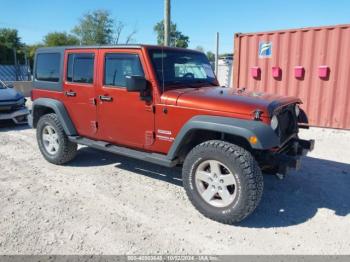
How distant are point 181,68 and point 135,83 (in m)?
0.95

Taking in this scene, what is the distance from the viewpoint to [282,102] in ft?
12.5

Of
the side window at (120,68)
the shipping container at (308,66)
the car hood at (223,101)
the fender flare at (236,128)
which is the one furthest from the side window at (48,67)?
the shipping container at (308,66)

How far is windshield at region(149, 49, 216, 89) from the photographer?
4.21 metres

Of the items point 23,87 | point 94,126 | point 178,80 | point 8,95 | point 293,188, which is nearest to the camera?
point 178,80

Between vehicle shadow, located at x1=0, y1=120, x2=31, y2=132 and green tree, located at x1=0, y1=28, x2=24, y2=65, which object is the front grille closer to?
vehicle shadow, located at x1=0, y1=120, x2=31, y2=132

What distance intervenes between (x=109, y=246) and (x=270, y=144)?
6.05ft

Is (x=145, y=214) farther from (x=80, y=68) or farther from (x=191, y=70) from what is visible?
(x=80, y=68)

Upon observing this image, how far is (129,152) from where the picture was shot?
444cm

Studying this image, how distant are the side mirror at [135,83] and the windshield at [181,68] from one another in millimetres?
270

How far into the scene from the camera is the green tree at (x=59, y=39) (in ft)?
139

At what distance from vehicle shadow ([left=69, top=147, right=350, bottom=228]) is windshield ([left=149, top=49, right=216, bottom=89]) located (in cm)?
146

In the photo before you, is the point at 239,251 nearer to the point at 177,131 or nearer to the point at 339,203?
the point at 177,131

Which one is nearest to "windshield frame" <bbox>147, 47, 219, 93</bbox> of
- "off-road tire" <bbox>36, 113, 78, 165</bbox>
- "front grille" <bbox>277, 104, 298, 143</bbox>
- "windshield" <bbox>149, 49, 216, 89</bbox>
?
"windshield" <bbox>149, 49, 216, 89</bbox>

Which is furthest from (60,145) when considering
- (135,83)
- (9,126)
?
(9,126)
